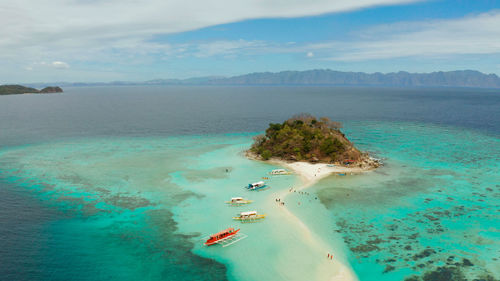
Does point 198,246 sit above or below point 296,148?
below

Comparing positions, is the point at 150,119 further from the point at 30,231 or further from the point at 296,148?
the point at 30,231

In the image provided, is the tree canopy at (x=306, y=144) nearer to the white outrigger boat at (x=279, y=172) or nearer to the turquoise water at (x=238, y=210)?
the turquoise water at (x=238, y=210)

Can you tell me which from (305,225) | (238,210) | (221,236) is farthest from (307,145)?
(221,236)

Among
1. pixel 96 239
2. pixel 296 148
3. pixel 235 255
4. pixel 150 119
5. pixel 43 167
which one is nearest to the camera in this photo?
pixel 235 255

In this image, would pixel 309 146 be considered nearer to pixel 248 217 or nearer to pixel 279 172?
pixel 279 172

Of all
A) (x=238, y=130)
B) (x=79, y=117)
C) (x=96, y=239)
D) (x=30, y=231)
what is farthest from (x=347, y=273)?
(x=79, y=117)

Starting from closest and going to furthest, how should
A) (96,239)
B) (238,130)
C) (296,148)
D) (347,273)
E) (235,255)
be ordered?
(347,273) < (235,255) < (96,239) < (296,148) < (238,130)

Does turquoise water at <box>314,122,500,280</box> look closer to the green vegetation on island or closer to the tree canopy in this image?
the green vegetation on island

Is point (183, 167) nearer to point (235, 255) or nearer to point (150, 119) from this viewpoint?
point (235, 255)

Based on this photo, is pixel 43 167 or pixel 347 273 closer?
pixel 347 273
